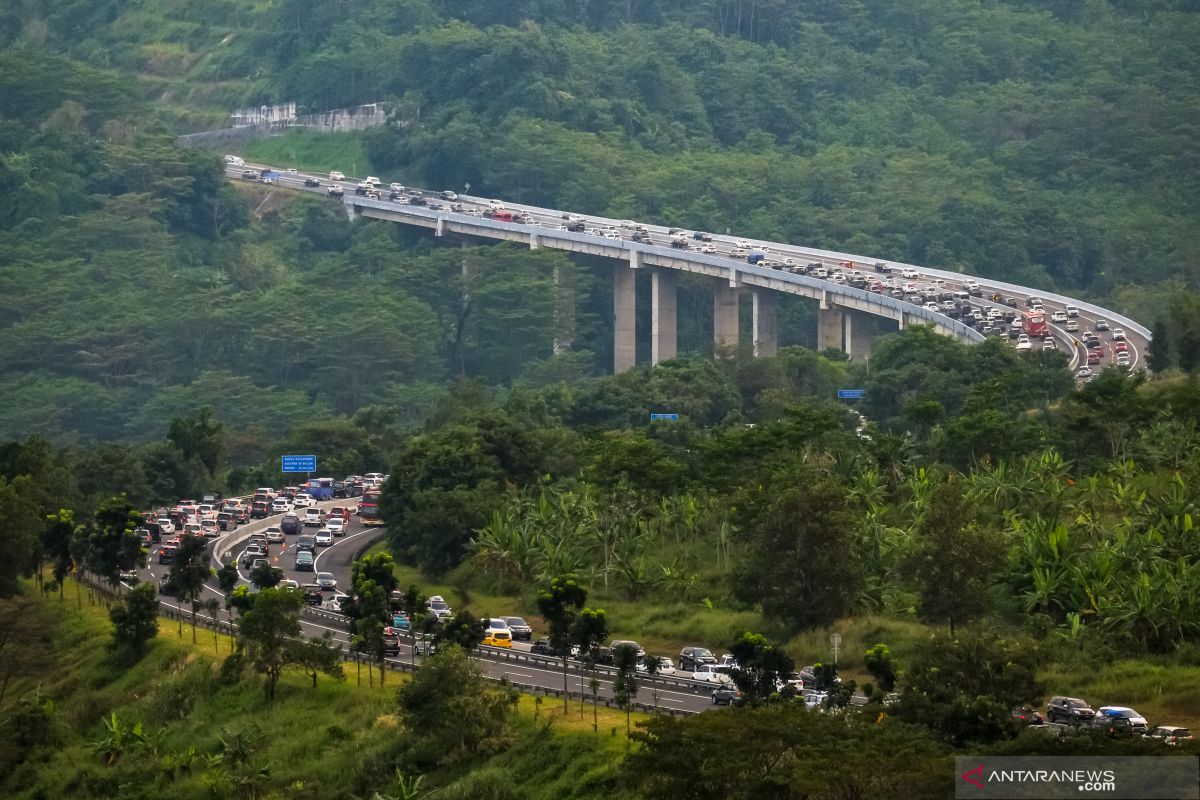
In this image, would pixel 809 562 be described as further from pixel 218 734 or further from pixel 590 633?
pixel 218 734

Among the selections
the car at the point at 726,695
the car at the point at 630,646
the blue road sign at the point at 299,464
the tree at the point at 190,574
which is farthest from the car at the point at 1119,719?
the blue road sign at the point at 299,464

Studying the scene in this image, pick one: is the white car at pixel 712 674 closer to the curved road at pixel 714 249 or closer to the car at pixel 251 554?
the car at pixel 251 554

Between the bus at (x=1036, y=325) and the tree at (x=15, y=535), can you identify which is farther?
the bus at (x=1036, y=325)

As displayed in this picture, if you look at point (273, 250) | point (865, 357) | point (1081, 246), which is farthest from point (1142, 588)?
point (273, 250)

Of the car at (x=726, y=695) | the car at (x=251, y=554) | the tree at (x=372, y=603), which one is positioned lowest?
the car at (x=251, y=554)

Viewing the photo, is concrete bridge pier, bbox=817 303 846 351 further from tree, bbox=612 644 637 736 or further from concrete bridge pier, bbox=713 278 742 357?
tree, bbox=612 644 637 736

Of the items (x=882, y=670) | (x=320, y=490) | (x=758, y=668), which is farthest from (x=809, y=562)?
(x=320, y=490)
